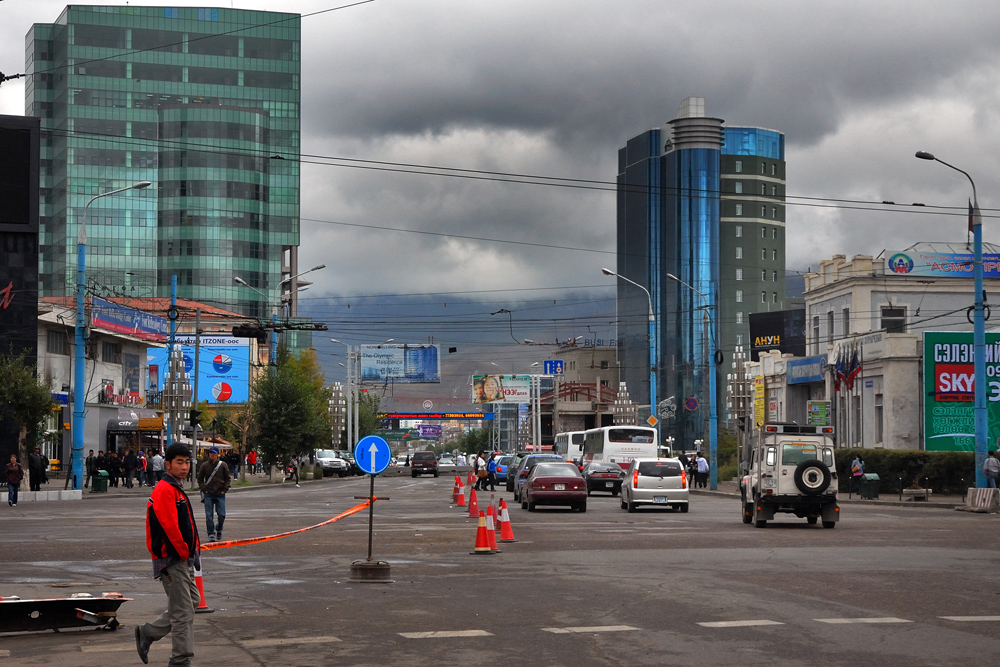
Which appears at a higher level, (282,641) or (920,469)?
(282,641)

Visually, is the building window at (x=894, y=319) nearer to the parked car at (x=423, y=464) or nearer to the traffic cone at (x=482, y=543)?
the parked car at (x=423, y=464)

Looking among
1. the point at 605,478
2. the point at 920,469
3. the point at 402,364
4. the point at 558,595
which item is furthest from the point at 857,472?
the point at 402,364

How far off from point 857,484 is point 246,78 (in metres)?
118

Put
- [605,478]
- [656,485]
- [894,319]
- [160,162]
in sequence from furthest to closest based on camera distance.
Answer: [160,162] < [894,319] < [605,478] < [656,485]

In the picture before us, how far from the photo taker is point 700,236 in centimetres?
17025

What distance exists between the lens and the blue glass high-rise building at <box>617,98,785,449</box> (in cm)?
17012

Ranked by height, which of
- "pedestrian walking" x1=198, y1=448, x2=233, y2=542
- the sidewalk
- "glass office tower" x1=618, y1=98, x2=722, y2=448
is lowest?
the sidewalk

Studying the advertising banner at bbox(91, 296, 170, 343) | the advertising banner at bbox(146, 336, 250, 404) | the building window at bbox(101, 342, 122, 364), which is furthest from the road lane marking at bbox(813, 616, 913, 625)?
the advertising banner at bbox(146, 336, 250, 404)

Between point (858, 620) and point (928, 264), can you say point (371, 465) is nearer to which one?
point (858, 620)

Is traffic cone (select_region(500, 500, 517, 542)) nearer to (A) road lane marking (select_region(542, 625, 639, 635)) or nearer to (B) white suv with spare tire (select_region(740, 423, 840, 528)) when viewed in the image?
(B) white suv with spare tire (select_region(740, 423, 840, 528))

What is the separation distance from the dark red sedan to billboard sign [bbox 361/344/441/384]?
83.4 meters

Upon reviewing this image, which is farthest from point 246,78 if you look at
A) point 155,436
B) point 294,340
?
point 155,436

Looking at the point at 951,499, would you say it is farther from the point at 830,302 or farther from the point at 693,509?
the point at 830,302

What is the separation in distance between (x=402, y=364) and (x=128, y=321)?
4644 cm
